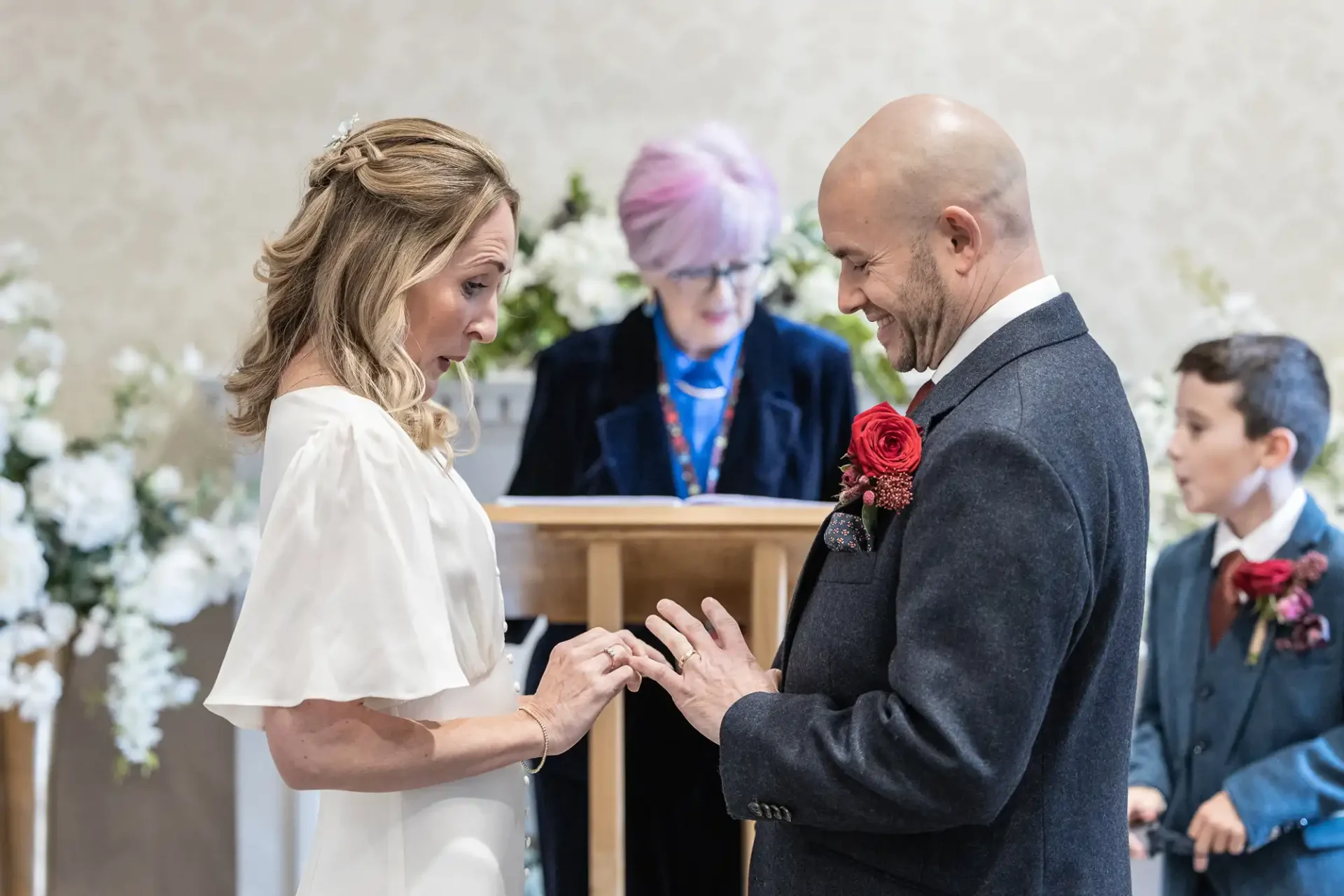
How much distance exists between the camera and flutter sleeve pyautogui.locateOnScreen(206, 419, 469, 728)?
1467 millimetres

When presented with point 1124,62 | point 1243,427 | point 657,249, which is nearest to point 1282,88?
point 1124,62

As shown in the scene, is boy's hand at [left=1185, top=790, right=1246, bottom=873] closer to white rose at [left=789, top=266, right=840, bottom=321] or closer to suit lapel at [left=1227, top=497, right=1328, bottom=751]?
suit lapel at [left=1227, top=497, right=1328, bottom=751]

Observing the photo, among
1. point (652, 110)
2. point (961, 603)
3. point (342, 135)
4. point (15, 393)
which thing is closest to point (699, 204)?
point (652, 110)

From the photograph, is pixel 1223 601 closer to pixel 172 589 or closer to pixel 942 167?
pixel 942 167

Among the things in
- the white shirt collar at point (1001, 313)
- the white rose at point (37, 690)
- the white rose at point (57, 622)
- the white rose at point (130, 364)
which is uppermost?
the white shirt collar at point (1001, 313)

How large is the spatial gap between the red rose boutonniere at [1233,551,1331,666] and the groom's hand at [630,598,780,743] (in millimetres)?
1341

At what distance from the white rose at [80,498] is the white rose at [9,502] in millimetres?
85

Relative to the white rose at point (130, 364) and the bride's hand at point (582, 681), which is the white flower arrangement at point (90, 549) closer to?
the white rose at point (130, 364)

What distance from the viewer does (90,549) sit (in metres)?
3.22

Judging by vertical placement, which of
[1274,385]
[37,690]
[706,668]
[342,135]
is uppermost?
[342,135]

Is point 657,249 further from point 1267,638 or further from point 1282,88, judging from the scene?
point 1282,88

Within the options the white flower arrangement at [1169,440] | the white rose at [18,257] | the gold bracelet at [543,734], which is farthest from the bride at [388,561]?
the white flower arrangement at [1169,440]

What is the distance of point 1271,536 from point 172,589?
8.13 ft

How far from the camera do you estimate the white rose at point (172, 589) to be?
10.5ft
